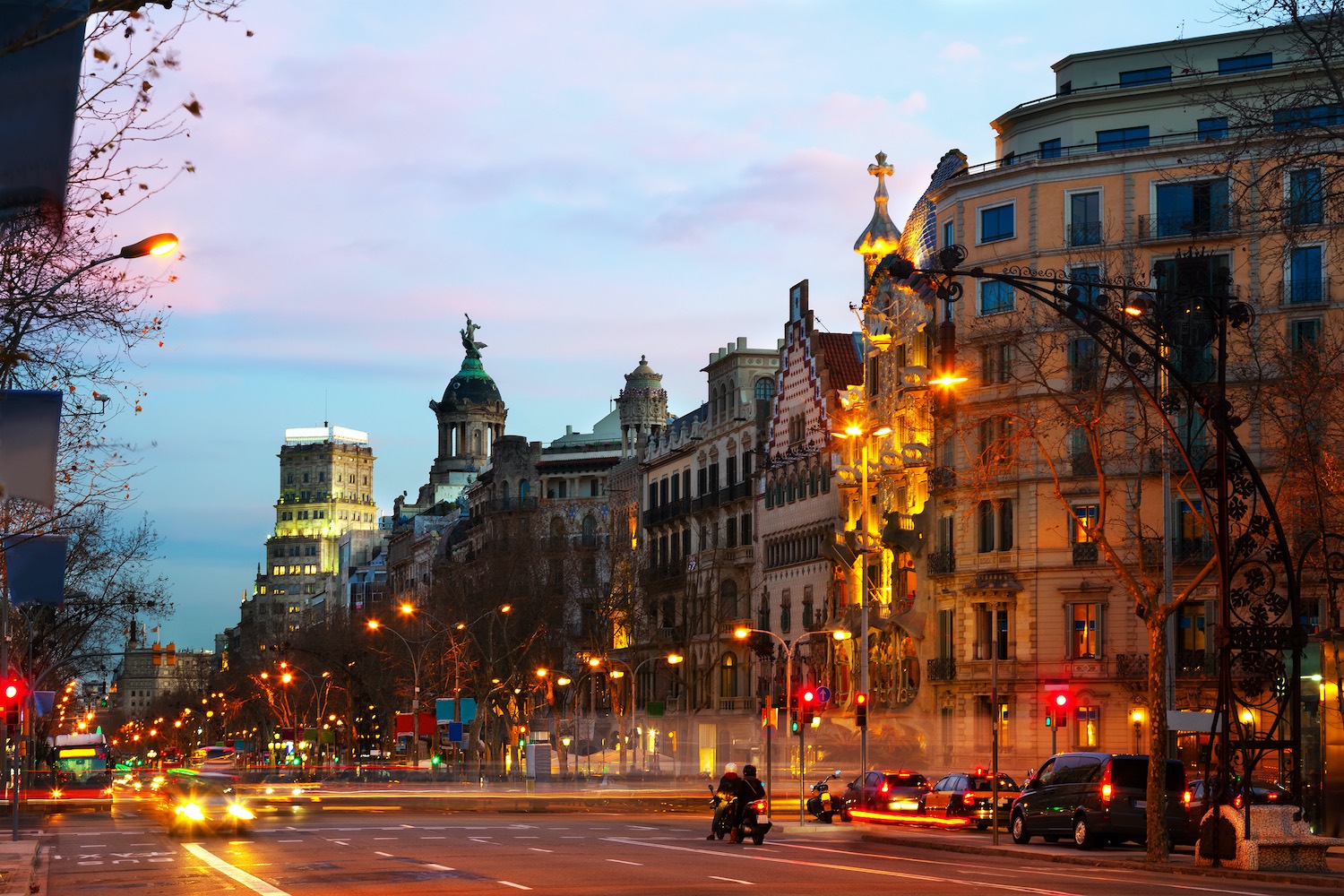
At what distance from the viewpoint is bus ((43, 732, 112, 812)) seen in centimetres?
7081

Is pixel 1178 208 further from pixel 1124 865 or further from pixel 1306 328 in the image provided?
pixel 1124 865

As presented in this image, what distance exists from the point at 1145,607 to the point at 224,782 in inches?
907

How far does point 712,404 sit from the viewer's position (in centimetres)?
9919

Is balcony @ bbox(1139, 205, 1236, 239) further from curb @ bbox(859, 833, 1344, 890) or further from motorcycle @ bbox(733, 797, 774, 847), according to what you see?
motorcycle @ bbox(733, 797, 774, 847)

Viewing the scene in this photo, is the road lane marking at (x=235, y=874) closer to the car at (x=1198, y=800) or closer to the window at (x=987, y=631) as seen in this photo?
the car at (x=1198, y=800)

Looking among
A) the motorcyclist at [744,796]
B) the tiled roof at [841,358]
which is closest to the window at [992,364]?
the tiled roof at [841,358]

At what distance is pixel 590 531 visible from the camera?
4951 inches

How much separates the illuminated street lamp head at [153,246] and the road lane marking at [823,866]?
12.7 metres

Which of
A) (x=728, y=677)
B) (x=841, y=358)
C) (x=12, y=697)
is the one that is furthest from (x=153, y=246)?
(x=728, y=677)

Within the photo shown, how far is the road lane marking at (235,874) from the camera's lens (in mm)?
25205

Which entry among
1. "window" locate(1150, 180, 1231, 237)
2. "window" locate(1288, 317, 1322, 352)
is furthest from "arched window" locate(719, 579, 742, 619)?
"window" locate(1288, 317, 1322, 352)

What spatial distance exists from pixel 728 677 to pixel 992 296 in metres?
30.7

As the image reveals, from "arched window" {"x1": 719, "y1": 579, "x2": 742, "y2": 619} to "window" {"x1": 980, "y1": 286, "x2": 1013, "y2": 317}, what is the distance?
29091 mm

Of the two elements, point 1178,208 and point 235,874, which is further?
point 1178,208
